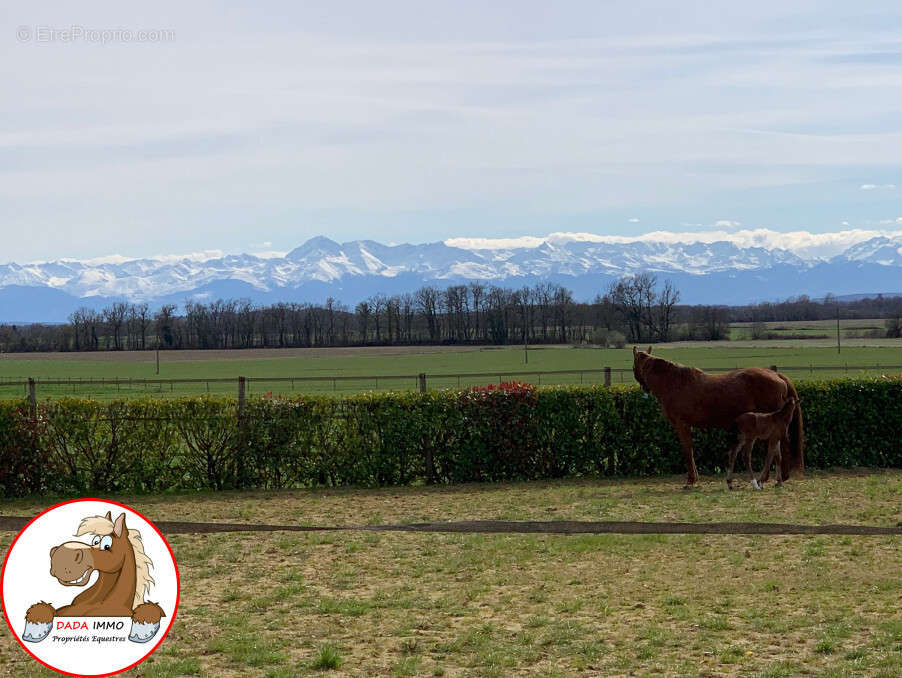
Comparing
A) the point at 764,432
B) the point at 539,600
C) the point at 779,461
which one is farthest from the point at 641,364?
the point at 539,600

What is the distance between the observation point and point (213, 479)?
1379cm

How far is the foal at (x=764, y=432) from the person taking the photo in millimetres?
12727

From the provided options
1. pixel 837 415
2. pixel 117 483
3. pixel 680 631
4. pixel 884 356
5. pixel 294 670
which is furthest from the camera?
pixel 884 356

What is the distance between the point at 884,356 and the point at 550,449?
72.9 meters

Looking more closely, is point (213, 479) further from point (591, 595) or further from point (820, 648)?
point (820, 648)

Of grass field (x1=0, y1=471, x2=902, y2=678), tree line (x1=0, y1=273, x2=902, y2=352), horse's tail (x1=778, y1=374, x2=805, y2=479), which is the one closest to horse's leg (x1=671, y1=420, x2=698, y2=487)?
horse's tail (x1=778, y1=374, x2=805, y2=479)

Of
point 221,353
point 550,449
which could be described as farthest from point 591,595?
point 221,353

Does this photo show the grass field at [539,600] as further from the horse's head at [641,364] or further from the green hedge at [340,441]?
the horse's head at [641,364]

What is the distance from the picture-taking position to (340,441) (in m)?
13.9

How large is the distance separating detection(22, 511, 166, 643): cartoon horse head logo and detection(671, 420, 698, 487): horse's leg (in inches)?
394

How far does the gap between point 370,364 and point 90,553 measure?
284ft

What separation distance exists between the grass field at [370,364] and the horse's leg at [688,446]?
716 inches

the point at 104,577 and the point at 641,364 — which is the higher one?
the point at 641,364

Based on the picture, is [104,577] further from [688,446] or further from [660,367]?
[688,446]
